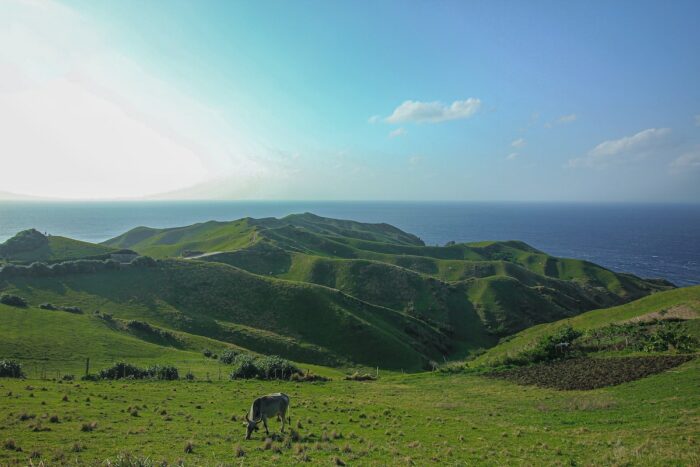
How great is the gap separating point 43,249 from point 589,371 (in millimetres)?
121298

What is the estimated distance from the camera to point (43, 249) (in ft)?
332

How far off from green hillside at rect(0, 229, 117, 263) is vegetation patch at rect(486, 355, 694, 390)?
97.0 m

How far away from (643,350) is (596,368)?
8.55m

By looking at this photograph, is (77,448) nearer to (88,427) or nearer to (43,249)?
(88,427)

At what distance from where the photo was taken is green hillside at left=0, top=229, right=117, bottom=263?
9719 centimetres

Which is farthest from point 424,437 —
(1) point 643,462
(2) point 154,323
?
(2) point 154,323

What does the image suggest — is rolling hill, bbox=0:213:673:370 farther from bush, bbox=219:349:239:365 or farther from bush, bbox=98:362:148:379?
bush, bbox=98:362:148:379

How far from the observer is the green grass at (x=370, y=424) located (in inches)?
617

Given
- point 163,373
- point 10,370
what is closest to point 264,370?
point 163,373

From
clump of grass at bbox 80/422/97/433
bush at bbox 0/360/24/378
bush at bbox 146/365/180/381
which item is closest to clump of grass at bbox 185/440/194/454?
clump of grass at bbox 80/422/97/433

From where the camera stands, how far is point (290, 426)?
A: 68.0 feet

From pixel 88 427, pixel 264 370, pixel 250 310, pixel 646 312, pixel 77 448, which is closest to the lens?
pixel 77 448

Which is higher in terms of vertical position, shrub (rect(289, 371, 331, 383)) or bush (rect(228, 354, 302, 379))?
bush (rect(228, 354, 302, 379))

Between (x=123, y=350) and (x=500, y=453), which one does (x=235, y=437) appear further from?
(x=123, y=350)
